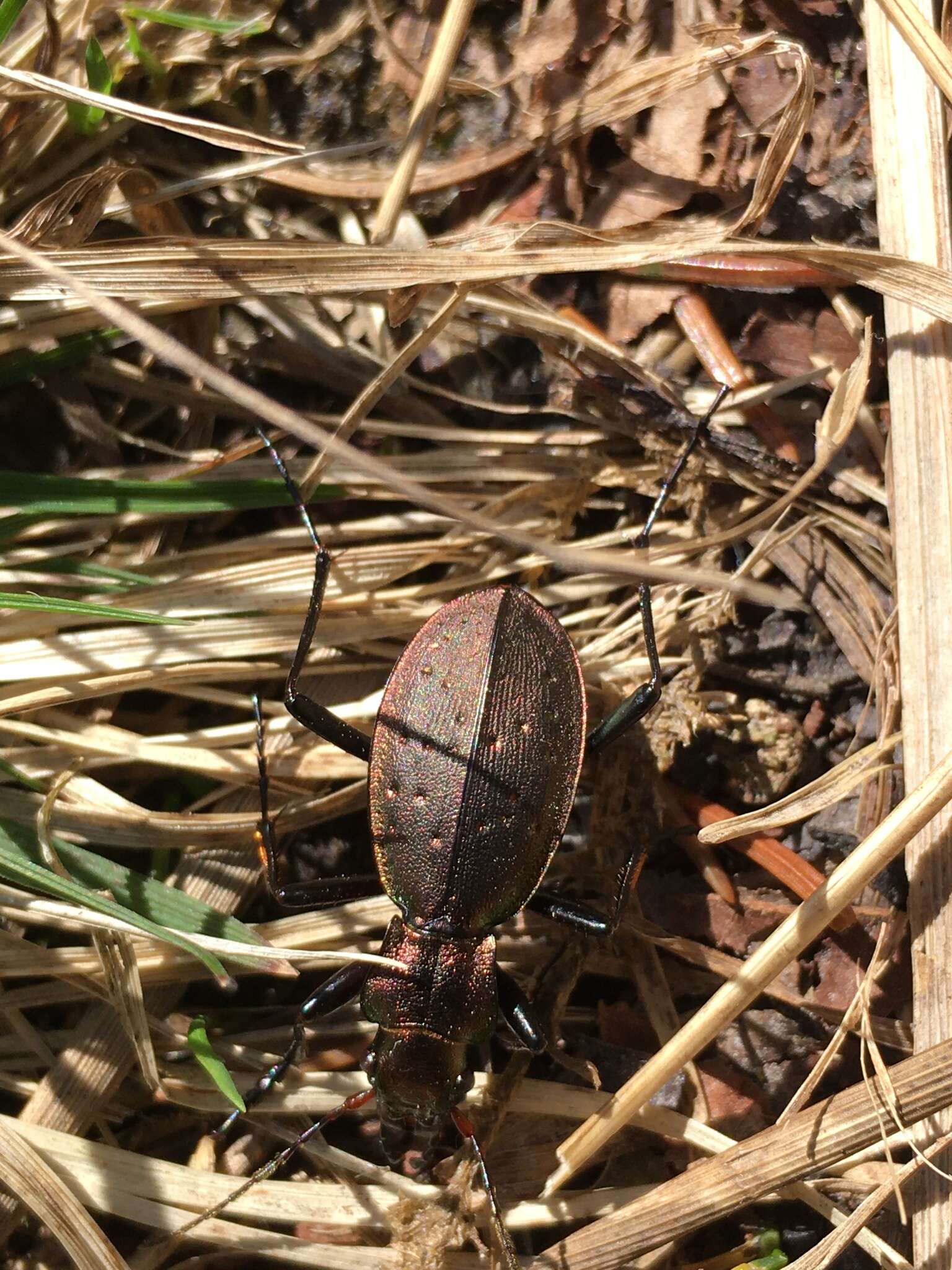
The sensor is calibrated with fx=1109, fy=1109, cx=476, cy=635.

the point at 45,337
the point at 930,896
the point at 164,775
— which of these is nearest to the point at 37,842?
the point at 164,775

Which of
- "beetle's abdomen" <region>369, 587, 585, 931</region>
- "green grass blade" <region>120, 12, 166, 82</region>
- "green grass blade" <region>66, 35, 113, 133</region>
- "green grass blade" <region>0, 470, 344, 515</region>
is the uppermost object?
"green grass blade" <region>120, 12, 166, 82</region>

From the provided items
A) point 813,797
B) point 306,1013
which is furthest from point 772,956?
point 306,1013

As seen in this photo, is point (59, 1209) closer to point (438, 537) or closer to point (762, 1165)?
point (762, 1165)

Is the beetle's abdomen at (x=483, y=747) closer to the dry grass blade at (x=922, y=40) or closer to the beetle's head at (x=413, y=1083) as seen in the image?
the beetle's head at (x=413, y=1083)

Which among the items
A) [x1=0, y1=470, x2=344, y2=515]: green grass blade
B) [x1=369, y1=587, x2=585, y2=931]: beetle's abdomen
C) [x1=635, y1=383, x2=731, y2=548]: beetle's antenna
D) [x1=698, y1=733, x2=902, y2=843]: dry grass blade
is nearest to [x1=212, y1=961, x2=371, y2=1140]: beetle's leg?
[x1=369, y1=587, x2=585, y2=931]: beetle's abdomen

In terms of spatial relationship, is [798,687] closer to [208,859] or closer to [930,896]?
[930,896]

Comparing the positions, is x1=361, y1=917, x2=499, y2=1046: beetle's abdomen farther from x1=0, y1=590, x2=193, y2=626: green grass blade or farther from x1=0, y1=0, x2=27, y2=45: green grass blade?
x1=0, y1=0, x2=27, y2=45: green grass blade
